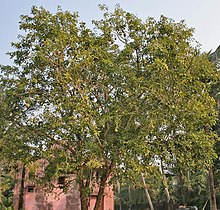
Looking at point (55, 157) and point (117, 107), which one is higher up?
point (117, 107)

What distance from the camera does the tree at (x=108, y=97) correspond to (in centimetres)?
932

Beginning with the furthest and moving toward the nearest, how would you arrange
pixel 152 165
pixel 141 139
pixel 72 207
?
pixel 72 207
pixel 152 165
pixel 141 139

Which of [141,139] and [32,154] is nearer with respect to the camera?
[141,139]

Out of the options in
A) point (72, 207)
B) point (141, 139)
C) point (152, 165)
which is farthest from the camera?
point (72, 207)

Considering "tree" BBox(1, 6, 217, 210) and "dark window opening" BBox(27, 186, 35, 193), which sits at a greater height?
"tree" BBox(1, 6, 217, 210)

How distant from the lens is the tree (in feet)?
30.6

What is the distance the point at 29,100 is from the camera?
9633 millimetres

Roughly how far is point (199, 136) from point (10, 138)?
221 inches

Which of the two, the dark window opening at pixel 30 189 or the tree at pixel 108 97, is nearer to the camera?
the tree at pixel 108 97

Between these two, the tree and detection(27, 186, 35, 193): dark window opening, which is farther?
detection(27, 186, 35, 193): dark window opening

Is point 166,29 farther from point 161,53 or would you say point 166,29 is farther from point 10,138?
point 10,138

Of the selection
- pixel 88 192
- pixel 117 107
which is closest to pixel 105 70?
pixel 117 107

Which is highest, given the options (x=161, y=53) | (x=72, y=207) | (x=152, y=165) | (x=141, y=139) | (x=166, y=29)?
(x=166, y=29)

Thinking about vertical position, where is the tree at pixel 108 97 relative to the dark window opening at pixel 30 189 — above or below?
above
